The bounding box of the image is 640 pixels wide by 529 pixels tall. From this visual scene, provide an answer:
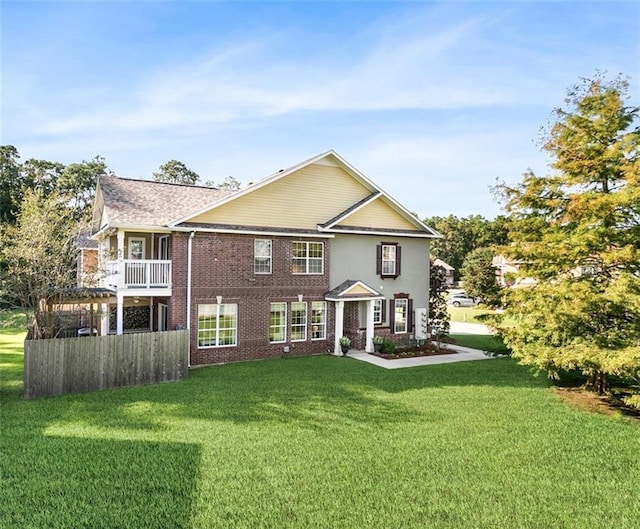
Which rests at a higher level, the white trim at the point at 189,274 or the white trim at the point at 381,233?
the white trim at the point at 381,233

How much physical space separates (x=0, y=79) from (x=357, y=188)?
13433 mm

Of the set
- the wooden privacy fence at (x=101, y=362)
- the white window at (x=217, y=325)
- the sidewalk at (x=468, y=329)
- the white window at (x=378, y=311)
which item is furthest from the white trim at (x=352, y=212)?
the sidewalk at (x=468, y=329)

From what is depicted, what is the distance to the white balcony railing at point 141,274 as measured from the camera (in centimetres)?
1525

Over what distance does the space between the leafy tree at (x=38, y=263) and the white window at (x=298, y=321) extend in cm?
816

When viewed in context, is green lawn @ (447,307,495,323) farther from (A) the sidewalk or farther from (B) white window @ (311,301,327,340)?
(B) white window @ (311,301,327,340)

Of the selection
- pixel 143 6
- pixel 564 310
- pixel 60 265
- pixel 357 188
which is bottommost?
pixel 564 310

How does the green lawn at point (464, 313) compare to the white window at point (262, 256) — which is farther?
the green lawn at point (464, 313)

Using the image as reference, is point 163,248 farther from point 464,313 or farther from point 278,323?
point 464,313

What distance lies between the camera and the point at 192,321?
16.0 meters

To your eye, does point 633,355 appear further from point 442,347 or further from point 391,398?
point 442,347

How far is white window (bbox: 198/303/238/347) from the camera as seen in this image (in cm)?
1628

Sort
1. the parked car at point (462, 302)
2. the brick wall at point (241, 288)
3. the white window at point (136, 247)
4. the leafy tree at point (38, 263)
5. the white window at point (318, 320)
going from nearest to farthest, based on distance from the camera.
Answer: the leafy tree at point (38, 263), the brick wall at point (241, 288), the white window at point (136, 247), the white window at point (318, 320), the parked car at point (462, 302)

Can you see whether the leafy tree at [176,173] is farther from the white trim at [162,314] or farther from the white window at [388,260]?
the white window at [388,260]

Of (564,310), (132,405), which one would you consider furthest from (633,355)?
(132,405)
